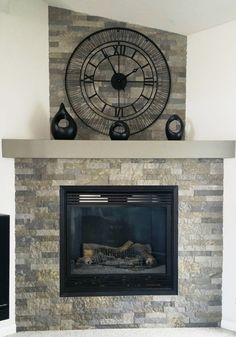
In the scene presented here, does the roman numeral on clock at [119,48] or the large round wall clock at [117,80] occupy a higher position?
the roman numeral on clock at [119,48]

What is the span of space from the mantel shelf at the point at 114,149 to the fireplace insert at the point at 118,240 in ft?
0.93

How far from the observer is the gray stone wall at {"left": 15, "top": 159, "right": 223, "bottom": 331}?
3.13 meters

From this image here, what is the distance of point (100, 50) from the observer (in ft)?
11.3

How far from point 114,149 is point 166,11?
1.14 meters

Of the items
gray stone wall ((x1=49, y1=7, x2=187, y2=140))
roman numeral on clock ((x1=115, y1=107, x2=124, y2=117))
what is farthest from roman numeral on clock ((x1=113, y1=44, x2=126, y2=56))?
roman numeral on clock ((x1=115, y1=107, x2=124, y2=117))

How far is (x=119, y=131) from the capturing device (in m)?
3.19

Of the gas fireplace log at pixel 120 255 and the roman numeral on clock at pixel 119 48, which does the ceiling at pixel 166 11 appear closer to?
the roman numeral on clock at pixel 119 48

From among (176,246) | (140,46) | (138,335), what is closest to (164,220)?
(176,246)

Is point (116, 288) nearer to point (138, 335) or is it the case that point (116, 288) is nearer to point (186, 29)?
point (138, 335)

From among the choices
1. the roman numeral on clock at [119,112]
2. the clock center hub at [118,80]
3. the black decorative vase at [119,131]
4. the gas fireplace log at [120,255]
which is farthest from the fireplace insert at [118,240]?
the clock center hub at [118,80]

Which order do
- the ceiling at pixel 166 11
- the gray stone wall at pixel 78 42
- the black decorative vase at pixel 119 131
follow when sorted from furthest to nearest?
the gray stone wall at pixel 78 42 → the black decorative vase at pixel 119 131 → the ceiling at pixel 166 11

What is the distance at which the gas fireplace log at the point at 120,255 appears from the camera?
3.40 m

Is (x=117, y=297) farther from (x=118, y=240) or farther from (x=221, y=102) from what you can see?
(x=221, y=102)

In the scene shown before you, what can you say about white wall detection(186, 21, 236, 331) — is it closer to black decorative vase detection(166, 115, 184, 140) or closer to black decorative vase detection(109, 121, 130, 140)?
black decorative vase detection(166, 115, 184, 140)
